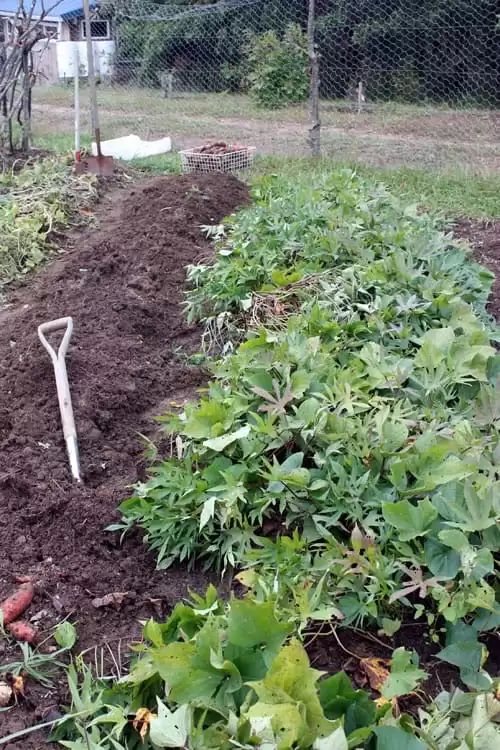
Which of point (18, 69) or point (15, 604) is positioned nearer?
point (15, 604)

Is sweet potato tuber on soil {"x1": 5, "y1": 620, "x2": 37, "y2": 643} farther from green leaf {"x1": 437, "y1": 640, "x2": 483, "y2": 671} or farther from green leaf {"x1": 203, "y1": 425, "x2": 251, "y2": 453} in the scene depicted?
green leaf {"x1": 437, "y1": 640, "x2": 483, "y2": 671}

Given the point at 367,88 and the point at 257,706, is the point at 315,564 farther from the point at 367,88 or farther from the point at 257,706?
the point at 367,88

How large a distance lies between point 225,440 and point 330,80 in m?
14.8

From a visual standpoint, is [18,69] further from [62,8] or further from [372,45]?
[62,8]

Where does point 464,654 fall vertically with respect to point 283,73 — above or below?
below

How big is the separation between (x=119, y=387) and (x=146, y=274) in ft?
4.67

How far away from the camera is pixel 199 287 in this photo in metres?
4.32

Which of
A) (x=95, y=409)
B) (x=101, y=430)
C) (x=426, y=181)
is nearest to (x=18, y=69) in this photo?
(x=426, y=181)

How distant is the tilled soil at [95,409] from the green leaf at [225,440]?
1.33 feet

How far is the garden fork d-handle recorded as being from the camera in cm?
275

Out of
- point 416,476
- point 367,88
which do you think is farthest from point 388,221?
point 367,88

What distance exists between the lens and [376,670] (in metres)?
1.73

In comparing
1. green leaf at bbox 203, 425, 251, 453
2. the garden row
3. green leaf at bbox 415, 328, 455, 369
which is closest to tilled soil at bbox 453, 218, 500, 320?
the garden row

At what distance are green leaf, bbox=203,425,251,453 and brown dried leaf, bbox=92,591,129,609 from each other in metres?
0.51
